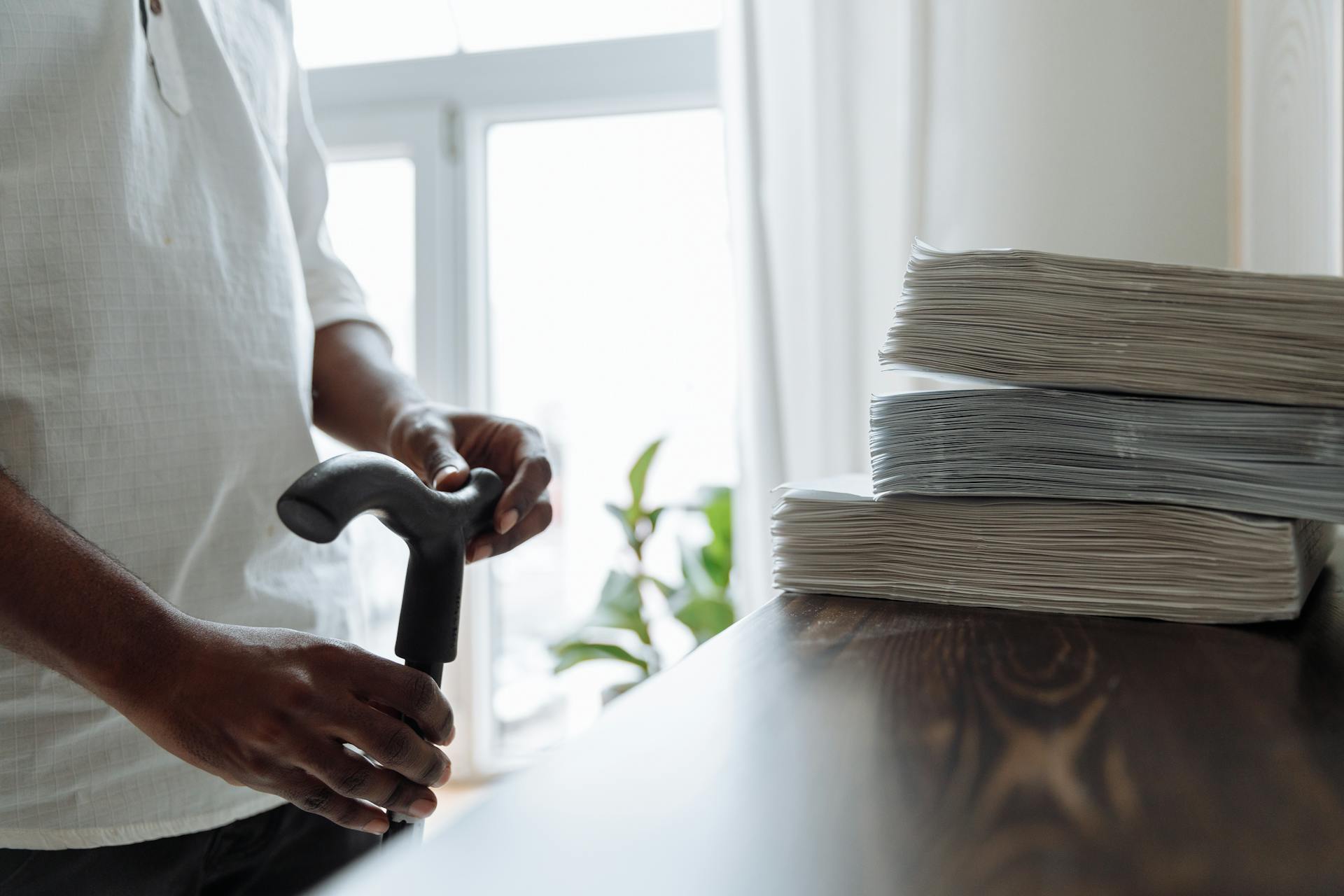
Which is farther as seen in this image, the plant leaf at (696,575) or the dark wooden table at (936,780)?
the plant leaf at (696,575)

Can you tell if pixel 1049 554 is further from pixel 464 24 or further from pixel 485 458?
pixel 464 24

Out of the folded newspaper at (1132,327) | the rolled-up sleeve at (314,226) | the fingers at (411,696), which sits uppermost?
the rolled-up sleeve at (314,226)

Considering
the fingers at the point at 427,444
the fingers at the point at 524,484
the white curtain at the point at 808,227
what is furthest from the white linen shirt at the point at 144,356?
the white curtain at the point at 808,227

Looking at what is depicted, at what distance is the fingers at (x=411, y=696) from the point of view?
0.47 meters

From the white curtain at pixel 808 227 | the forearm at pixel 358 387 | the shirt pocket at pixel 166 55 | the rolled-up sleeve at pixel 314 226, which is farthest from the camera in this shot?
the white curtain at pixel 808 227

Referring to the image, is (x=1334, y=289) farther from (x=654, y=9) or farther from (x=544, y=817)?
(x=654, y=9)

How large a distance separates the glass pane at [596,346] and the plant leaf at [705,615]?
0.98 ft

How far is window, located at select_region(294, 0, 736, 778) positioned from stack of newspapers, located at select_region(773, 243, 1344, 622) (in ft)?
6.25

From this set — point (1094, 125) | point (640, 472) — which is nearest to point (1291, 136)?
point (1094, 125)

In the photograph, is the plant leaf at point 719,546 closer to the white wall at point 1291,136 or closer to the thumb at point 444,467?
the white wall at point 1291,136

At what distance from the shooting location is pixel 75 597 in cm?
49

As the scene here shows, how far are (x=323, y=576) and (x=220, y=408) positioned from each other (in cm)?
18

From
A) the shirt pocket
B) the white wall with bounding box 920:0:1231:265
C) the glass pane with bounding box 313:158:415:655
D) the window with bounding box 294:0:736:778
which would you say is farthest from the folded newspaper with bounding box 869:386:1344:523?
the glass pane with bounding box 313:158:415:655

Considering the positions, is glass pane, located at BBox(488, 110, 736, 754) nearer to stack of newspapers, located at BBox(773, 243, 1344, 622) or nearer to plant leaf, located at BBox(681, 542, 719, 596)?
plant leaf, located at BBox(681, 542, 719, 596)
